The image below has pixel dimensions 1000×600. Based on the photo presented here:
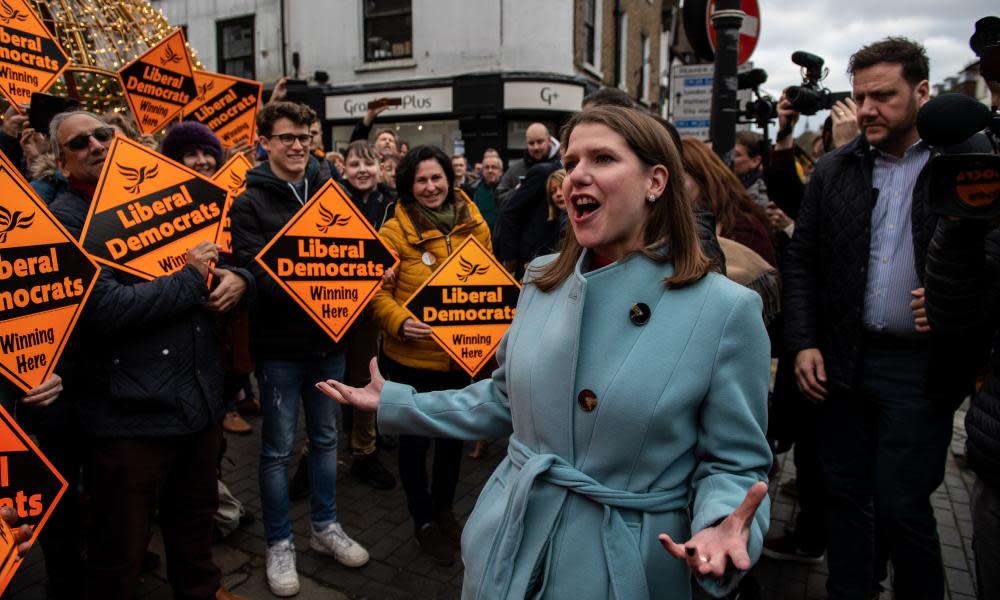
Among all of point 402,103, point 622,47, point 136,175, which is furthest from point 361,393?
point 622,47

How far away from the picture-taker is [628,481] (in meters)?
1.57

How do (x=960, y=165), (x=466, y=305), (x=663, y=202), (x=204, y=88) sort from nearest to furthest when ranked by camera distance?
1. (x=663, y=202)
2. (x=960, y=165)
3. (x=466, y=305)
4. (x=204, y=88)

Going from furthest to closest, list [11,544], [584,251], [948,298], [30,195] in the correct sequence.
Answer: [30,195] → [948,298] → [11,544] → [584,251]

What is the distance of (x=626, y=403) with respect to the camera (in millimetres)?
1531

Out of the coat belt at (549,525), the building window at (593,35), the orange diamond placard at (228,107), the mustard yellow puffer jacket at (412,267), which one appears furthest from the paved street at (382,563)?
the building window at (593,35)

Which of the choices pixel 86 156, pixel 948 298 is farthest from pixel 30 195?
pixel 948 298

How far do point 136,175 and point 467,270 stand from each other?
1.75 metres

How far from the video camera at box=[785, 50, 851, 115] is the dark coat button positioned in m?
Answer: 2.24

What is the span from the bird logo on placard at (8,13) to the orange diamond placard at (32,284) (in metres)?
2.57

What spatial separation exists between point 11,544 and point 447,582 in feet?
6.70

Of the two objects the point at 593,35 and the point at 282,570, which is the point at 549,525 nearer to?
the point at 282,570

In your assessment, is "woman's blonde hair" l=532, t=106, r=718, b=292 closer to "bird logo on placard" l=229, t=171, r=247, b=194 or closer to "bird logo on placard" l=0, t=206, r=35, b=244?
"bird logo on placard" l=0, t=206, r=35, b=244

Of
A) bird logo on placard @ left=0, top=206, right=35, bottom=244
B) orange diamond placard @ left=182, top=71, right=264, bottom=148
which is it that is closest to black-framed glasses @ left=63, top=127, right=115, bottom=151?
bird logo on placard @ left=0, top=206, right=35, bottom=244

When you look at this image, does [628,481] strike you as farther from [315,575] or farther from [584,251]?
[315,575]
